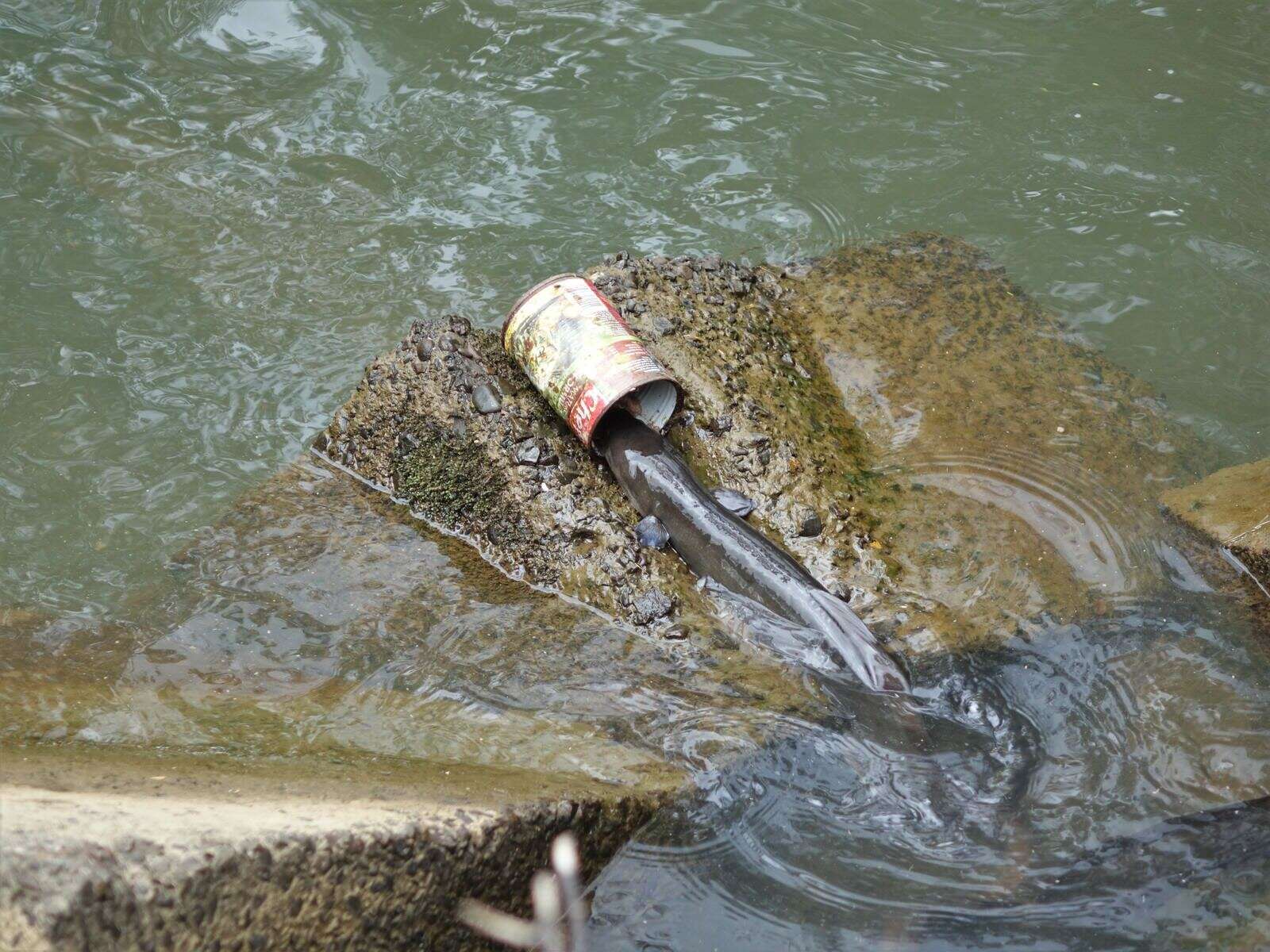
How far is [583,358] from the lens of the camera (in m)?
4.14

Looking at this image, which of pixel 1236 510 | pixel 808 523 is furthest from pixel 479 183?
pixel 1236 510

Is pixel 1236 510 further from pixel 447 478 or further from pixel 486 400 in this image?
pixel 447 478

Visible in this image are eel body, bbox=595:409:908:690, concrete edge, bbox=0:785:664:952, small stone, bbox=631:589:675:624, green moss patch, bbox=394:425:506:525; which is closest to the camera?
concrete edge, bbox=0:785:664:952

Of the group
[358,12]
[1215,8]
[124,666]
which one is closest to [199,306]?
[124,666]

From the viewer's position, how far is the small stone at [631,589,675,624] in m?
3.88

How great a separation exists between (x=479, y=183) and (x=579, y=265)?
108 cm

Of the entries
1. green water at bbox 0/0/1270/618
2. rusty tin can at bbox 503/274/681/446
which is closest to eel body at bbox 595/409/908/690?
rusty tin can at bbox 503/274/681/446

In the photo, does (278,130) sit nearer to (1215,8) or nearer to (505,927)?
(505,927)

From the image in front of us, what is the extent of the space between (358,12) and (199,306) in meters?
3.37

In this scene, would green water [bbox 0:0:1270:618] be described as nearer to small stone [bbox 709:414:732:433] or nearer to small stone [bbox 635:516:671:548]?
small stone [bbox 709:414:732:433]

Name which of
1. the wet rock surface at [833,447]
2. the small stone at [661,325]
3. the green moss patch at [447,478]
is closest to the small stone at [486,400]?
the wet rock surface at [833,447]

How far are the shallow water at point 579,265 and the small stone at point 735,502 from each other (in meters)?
0.68

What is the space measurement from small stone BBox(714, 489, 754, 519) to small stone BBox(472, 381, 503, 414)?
972 millimetres

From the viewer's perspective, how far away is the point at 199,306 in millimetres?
5840
